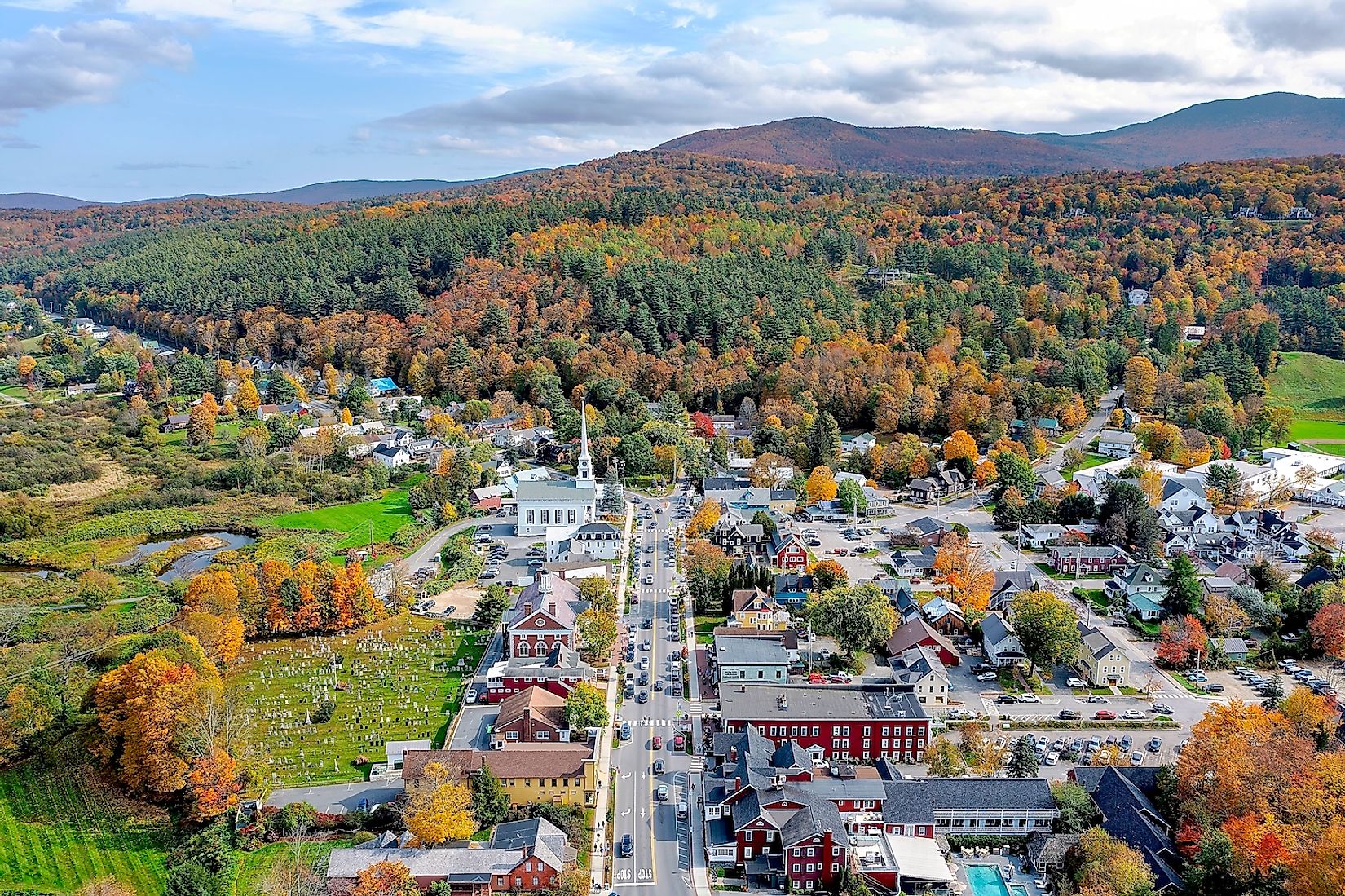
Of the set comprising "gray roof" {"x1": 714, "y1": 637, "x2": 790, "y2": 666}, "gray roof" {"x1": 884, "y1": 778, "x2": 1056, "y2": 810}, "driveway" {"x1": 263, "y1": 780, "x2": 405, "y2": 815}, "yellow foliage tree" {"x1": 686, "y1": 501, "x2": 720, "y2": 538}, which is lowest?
"driveway" {"x1": 263, "y1": 780, "x2": 405, "y2": 815}

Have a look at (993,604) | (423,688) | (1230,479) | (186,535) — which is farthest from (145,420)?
(1230,479)

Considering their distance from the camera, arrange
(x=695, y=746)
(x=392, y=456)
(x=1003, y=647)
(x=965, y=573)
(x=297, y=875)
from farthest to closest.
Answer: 1. (x=392, y=456)
2. (x=965, y=573)
3. (x=1003, y=647)
4. (x=695, y=746)
5. (x=297, y=875)

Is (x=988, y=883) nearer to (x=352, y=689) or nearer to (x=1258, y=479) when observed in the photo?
(x=352, y=689)

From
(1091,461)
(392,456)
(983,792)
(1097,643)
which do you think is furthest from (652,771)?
(1091,461)

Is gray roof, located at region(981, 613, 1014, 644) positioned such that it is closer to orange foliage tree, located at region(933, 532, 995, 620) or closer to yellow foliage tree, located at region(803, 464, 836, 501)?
orange foliage tree, located at region(933, 532, 995, 620)

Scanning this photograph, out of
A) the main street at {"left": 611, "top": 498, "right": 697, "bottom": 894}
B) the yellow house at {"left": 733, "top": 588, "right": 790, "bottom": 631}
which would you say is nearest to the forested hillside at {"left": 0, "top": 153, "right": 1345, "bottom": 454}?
the yellow house at {"left": 733, "top": 588, "right": 790, "bottom": 631}

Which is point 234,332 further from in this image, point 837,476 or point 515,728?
point 515,728
